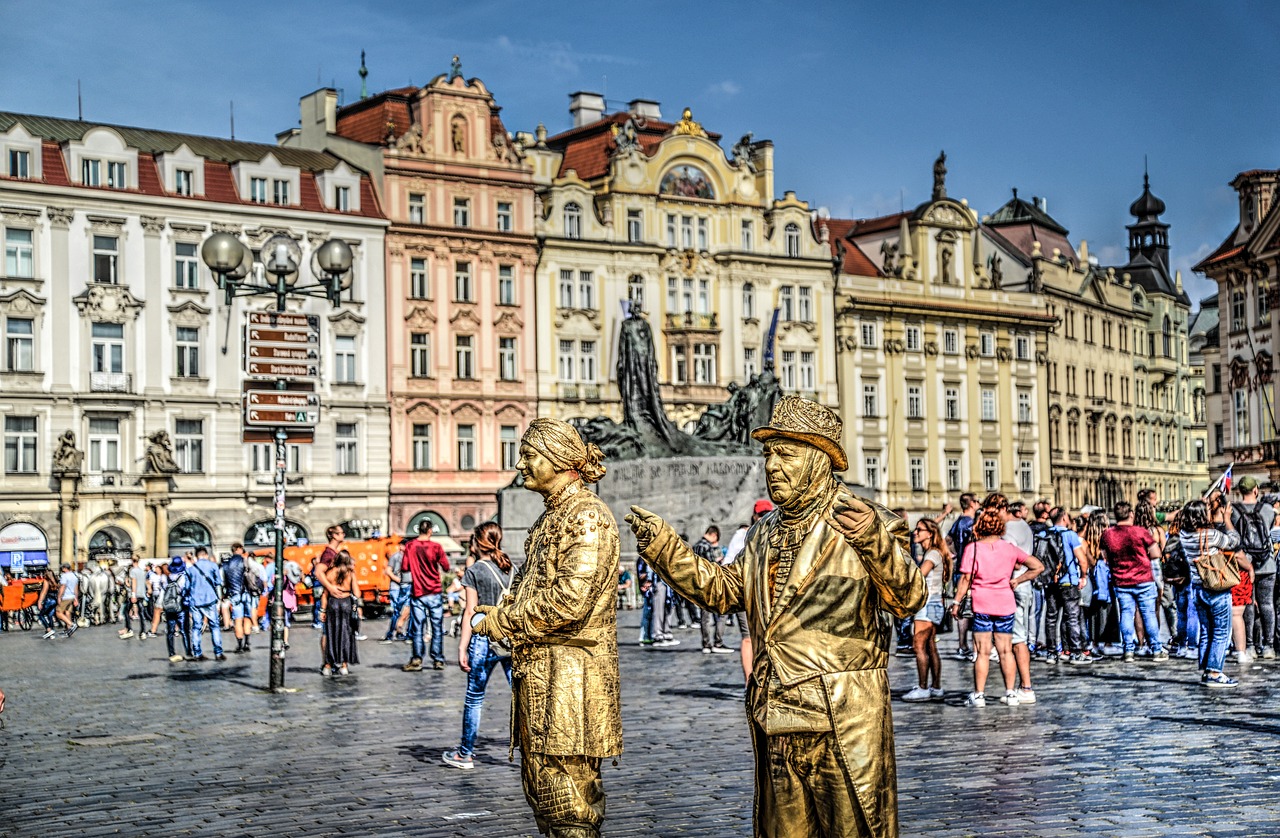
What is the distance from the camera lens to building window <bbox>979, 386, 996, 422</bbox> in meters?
67.7

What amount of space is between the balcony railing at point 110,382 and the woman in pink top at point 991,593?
3817 centimetres

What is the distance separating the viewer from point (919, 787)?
982cm

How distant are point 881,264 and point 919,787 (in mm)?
57576

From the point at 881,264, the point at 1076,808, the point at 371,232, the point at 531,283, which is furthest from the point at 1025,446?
the point at 1076,808

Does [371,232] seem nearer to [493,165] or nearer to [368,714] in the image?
[493,165]

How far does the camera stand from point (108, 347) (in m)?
48.6

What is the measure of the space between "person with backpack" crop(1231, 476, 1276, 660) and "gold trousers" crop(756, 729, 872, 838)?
12.9 metres

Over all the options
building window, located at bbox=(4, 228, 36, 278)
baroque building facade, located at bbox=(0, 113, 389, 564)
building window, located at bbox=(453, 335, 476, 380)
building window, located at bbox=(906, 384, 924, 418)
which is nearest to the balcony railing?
baroque building facade, located at bbox=(0, 113, 389, 564)

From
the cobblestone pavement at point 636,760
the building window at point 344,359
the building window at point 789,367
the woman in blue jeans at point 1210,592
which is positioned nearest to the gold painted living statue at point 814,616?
the cobblestone pavement at point 636,760

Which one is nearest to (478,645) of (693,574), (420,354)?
(693,574)

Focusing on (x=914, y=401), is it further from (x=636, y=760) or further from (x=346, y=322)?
(x=636, y=760)

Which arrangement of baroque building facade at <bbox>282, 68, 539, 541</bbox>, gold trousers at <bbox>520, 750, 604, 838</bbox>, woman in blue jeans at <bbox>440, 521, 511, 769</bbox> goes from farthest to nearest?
baroque building facade at <bbox>282, 68, 539, 541</bbox>
woman in blue jeans at <bbox>440, 521, 511, 769</bbox>
gold trousers at <bbox>520, 750, 604, 838</bbox>

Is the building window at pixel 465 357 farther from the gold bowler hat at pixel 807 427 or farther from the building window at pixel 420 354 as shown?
the gold bowler hat at pixel 807 427

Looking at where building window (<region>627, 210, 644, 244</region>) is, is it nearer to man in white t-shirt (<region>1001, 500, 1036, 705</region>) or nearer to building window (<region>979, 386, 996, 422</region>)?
building window (<region>979, 386, 996, 422</region>)
